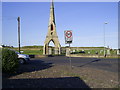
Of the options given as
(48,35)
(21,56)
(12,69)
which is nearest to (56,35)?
(48,35)

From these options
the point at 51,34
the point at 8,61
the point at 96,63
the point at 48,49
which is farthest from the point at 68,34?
the point at 48,49

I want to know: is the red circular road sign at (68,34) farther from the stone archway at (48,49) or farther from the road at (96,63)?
the stone archway at (48,49)

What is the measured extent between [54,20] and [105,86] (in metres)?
32.0

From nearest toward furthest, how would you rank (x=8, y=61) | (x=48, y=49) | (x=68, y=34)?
(x=8, y=61) → (x=68, y=34) → (x=48, y=49)

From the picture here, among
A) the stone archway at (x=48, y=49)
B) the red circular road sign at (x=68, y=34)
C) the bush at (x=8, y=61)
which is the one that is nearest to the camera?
the bush at (x=8, y=61)

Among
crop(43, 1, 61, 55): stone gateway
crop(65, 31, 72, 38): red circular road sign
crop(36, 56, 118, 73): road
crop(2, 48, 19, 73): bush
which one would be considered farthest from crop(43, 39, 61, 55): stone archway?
crop(2, 48, 19, 73): bush

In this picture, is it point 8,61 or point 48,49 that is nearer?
point 8,61

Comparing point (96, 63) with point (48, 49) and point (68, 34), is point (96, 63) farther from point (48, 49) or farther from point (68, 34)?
point (48, 49)

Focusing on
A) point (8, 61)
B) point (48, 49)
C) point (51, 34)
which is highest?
point (51, 34)

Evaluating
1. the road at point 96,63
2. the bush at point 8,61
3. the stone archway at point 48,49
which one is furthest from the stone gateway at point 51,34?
the bush at point 8,61

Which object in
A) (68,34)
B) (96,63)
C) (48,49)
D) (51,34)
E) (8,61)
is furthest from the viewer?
(48,49)

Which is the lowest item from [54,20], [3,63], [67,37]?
[3,63]

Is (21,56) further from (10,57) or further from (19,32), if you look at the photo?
(19,32)

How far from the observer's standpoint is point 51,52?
39531mm
